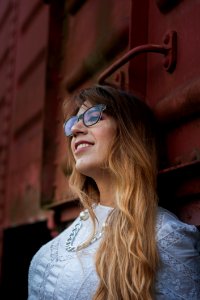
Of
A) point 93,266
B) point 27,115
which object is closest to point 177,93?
point 93,266

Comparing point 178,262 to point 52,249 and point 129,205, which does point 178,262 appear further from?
point 52,249

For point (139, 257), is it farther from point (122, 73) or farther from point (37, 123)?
point (37, 123)

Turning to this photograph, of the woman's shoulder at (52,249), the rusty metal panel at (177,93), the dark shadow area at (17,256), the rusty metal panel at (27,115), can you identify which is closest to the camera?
the rusty metal panel at (177,93)

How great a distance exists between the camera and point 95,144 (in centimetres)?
164

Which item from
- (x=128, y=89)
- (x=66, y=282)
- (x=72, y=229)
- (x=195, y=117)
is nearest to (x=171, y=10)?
(x=128, y=89)

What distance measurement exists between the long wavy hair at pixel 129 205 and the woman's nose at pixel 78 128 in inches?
2.9

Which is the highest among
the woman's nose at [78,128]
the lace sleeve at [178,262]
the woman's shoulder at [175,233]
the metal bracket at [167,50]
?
the metal bracket at [167,50]

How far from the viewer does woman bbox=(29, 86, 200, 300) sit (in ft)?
4.59

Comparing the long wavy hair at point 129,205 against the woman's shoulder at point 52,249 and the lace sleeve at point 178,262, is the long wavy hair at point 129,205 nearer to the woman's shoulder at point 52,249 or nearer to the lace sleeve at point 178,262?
the lace sleeve at point 178,262

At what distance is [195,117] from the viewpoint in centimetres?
154

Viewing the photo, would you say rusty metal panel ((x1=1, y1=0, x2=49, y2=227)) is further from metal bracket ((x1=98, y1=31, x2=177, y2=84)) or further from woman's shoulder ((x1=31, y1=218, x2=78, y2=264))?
metal bracket ((x1=98, y1=31, x2=177, y2=84))

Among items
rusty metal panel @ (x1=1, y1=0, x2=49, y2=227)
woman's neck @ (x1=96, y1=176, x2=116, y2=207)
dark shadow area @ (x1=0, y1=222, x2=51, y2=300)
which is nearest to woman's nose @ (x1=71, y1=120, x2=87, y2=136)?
woman's neck @ (x1=96, y1=176, x2=116, y2=207)

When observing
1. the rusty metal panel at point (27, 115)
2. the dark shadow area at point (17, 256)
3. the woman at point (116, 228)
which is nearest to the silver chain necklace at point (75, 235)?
the woman at point (116, 228)

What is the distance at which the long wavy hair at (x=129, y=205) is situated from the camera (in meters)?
1.40
